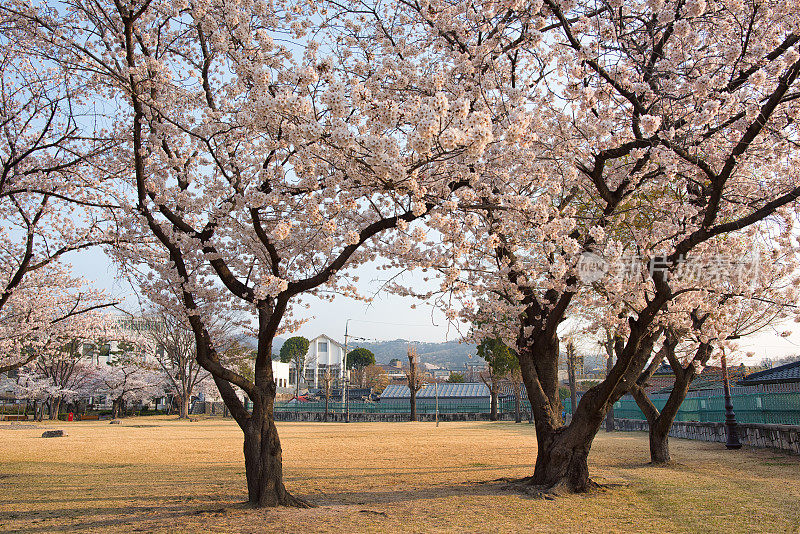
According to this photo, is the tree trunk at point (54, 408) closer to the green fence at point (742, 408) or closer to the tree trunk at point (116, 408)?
the tree trunk at point (116, 408)

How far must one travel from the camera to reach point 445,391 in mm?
46781

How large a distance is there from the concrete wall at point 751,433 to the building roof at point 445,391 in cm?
2689

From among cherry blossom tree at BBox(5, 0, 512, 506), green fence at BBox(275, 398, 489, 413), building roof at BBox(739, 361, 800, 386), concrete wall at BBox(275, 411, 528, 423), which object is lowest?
concrete wall at BBox(275, 411, 528, 423)

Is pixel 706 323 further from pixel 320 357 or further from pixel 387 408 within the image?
pixel 320 357

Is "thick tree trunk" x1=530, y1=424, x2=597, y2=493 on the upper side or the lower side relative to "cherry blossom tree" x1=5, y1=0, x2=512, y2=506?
lower

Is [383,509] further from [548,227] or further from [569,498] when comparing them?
[548,227]

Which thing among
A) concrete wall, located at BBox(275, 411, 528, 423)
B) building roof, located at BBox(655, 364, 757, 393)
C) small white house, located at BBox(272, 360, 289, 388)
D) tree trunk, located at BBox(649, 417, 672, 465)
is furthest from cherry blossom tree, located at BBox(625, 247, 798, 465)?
small white house, located at BBox(272, 360, 289, 388)

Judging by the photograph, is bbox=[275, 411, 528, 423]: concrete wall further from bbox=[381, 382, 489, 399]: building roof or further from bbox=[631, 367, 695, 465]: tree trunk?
bbox=[631, 367, 695, 465]: tree trunk

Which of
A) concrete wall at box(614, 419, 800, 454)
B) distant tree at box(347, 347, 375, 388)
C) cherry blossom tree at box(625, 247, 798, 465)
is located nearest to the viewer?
cherry blossom tree at box(625, 247, 798, 465)

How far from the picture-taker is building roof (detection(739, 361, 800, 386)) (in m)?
13.6

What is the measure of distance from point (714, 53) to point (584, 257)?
3.08m

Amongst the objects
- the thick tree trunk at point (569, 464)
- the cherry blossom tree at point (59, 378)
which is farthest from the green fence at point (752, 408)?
the cherry blossom tree at point (59, 378)

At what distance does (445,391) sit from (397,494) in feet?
131

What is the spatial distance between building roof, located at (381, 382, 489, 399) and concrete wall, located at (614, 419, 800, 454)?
26.9 m
